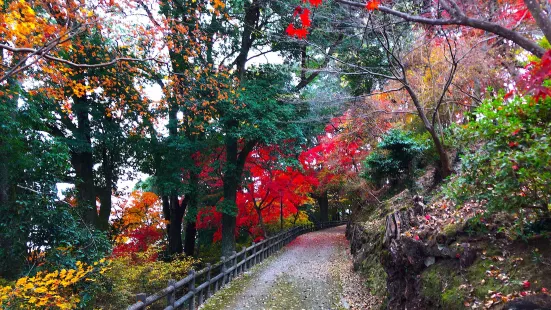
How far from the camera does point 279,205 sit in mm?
18047

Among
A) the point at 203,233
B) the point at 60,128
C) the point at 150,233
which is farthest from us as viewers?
the point at 203,233

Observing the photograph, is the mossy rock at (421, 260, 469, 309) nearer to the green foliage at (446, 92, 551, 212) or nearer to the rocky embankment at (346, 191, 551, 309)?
the rocky embankment at (346, 191, 551, 309)

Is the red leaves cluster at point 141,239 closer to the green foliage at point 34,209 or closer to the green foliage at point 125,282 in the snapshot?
the green foliage at point 125,282

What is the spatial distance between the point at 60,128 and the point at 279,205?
11.2 m

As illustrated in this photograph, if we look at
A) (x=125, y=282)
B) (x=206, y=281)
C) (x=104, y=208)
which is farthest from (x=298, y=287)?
(x=104, y=208)

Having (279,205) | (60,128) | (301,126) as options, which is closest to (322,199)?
(279,205)

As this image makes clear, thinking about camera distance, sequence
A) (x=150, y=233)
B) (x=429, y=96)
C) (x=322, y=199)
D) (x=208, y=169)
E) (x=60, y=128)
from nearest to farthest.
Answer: (x=429, y=96)
(x=60, y=128)
(x=208, y=169)
(x=150, y=233)
(x=322, y=199)

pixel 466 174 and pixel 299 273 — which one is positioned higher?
pixel 466 174

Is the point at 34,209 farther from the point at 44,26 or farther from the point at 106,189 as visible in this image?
the point at 106,189

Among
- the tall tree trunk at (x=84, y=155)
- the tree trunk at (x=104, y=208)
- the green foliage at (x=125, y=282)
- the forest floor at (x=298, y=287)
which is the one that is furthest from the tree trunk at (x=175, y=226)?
the green foliage at (x=125, y=282)

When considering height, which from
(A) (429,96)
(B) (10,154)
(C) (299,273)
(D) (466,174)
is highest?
(A) (429,96)

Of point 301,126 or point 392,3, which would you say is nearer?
point 392,3

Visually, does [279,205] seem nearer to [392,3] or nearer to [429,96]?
[429,96]

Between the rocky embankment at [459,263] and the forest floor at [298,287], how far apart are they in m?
1.33
